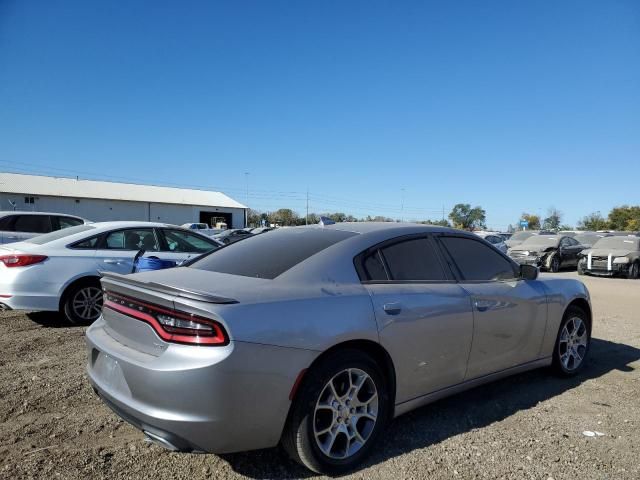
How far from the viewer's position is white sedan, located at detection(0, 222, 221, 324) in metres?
5.98

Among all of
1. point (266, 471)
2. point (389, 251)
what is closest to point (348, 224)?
point (389, 251)

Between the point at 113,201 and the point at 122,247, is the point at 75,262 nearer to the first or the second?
the point at 122,247

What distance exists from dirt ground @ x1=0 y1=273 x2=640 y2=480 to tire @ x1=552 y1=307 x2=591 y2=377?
0.12 m

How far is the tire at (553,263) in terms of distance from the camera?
18.6 metres

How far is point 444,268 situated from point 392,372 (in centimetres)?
103

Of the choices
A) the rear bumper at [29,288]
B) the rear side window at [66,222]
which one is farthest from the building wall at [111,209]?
the rear bumper at [29,288]

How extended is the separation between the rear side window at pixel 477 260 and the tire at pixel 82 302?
16.5 ft

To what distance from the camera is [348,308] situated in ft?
9.39

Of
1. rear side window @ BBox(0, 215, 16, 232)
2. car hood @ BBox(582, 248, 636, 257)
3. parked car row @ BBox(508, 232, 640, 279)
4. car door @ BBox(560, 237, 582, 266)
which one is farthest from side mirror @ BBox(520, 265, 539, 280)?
car door @ BBox(560, 237, 582, 266)

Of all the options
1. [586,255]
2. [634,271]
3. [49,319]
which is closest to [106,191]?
[586,255]

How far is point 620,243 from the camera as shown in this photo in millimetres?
17562

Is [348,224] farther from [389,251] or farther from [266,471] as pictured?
[266,471]

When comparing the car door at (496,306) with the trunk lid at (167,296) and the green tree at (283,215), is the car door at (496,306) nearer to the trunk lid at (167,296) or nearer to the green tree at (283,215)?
the trunk lid at (167,296)

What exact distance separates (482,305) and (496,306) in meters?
0.20
